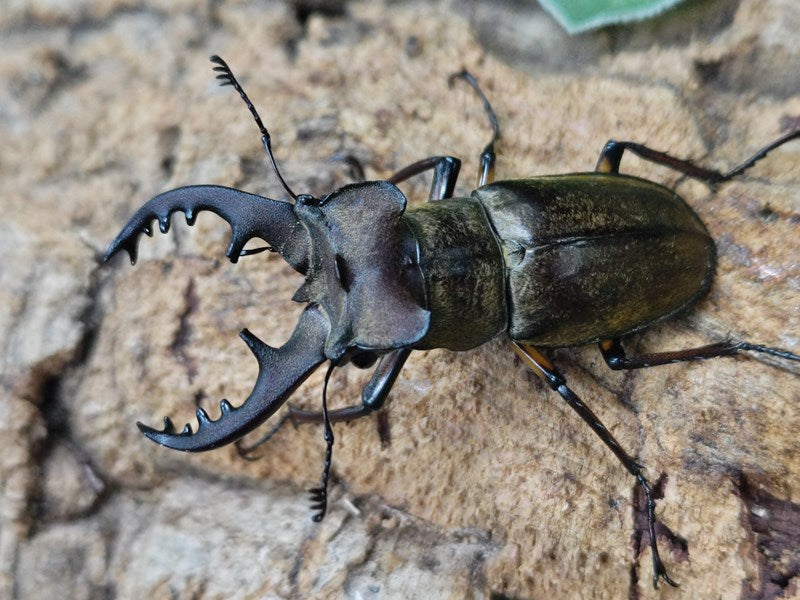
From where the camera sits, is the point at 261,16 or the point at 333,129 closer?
the point at 333,129

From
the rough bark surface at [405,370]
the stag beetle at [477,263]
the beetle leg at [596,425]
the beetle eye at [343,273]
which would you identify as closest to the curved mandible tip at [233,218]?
the stag beetle at [477,263]

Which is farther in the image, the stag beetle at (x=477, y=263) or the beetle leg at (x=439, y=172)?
the beetle leg at (x=439, y=172)

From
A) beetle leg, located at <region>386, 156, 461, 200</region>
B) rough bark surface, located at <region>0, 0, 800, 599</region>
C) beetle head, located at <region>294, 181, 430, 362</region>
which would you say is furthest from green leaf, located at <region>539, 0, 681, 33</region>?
beetle head, located at <region>294, 181, 430, 362</region>

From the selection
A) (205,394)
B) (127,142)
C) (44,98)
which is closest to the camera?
(205,394)

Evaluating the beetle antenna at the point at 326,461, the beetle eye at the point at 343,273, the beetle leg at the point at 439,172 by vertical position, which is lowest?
the beetle antenna at the point at 326,461

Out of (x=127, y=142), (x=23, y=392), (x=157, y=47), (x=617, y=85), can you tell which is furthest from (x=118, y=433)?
(x=617, y=85)

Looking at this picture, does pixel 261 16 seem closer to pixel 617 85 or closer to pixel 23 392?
pixel 617 85

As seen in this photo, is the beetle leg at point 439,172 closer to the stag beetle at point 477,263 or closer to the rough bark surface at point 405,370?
the stag beetle at point 477,263

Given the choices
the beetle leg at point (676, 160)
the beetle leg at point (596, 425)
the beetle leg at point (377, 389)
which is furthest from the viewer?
the beetle leg at point (676, 160)

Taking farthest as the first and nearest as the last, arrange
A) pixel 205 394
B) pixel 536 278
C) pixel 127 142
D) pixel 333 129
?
pixel 127 142
pixel 333 129
pixel 205 394
pixel 536 278
